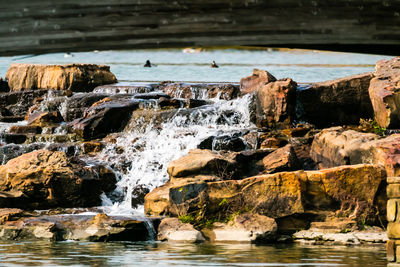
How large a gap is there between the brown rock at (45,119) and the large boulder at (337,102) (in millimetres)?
10270

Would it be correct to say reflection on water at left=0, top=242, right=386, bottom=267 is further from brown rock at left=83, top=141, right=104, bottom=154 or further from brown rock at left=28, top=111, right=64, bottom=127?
brown rock at left=28, top=111, right=64, bottom=127

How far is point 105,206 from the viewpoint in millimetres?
21844

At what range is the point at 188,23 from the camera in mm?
2109

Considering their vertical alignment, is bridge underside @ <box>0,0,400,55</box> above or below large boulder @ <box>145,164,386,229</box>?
above

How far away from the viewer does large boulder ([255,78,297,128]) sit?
26281 mm

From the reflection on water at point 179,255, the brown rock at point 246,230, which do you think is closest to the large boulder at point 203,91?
the brown rock at point 246,230

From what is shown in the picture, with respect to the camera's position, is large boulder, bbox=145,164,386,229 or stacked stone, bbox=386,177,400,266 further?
large boulder, bbox=145,164,386,229

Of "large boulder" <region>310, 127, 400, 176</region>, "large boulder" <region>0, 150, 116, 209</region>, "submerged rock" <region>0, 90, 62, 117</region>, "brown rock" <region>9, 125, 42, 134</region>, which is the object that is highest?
"submerged rock" <region>0, 90, 62, 117</region>

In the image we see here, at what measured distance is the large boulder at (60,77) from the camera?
120ft

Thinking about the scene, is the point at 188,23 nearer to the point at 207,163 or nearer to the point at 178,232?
the point at 178,232

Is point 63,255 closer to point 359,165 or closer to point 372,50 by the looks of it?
point 359,165

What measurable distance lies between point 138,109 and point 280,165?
32.1 ft

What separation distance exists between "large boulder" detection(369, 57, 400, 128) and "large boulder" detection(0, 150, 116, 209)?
31.6 feet

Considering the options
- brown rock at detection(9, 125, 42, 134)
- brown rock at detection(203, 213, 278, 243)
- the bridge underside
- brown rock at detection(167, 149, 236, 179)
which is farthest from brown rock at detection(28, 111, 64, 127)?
the bridge underside
